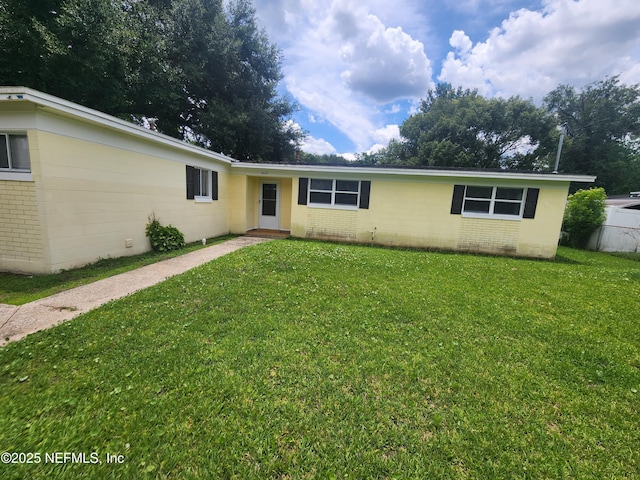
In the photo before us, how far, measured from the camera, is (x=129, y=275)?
508cm

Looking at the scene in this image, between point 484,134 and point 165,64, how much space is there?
23900mm

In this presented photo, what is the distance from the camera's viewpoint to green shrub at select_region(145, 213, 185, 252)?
7090mm

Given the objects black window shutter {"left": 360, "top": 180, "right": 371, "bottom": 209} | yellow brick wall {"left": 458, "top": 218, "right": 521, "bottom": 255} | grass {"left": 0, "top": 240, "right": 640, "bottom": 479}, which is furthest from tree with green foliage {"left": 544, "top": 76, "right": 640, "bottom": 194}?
grass {"left": 0, "top": 240, "right": 640, "bottom": 479}

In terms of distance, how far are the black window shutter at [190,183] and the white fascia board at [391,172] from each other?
2.09 meters

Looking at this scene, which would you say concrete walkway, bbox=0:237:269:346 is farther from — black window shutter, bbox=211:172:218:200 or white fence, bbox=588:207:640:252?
white fence, bbox=588:207:640:252

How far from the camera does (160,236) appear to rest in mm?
7148

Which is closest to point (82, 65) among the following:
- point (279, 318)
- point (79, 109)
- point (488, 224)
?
point (79, 109)

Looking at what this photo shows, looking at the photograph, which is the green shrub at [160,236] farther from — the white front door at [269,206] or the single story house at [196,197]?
the white front door at [269,206]

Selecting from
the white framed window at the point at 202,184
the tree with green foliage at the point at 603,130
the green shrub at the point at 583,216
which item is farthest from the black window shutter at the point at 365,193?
the tree with green foliage at the point at 603,130

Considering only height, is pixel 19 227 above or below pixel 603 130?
below

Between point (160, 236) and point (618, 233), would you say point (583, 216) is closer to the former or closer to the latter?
point (618, 233)

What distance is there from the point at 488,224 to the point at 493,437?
8.68m

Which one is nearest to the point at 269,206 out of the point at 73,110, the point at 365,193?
the point at 365,193

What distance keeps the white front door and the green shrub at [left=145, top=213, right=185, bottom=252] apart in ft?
15.1
